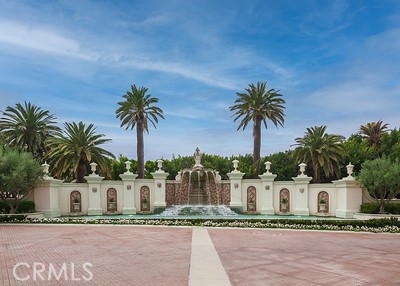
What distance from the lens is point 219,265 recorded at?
33.6 ft

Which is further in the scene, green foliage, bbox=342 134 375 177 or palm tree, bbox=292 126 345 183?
green foliage, bbox=342 134 375 177

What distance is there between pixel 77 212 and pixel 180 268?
22.6 m

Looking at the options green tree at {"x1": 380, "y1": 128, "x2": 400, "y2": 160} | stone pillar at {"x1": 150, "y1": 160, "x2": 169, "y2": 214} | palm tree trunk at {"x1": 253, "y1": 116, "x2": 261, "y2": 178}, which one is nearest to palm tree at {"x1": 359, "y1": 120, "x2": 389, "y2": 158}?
green tree at {"x1": 380, "y1": 128, "x2": 400, "y2": 160}

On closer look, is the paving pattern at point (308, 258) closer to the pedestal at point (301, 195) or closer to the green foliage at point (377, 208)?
the green foliage at point (377, 208)

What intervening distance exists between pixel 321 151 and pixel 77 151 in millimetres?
22734

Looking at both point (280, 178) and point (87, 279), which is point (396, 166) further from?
point (280, 178)

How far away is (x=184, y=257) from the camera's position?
1148 cm

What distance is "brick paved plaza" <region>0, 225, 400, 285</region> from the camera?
891 cm

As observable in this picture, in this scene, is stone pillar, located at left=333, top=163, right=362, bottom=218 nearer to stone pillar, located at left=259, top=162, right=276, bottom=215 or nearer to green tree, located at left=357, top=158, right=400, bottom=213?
green tree, located at left=357, top=158, right=400, bottom=213

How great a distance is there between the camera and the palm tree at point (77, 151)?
32.4 metres

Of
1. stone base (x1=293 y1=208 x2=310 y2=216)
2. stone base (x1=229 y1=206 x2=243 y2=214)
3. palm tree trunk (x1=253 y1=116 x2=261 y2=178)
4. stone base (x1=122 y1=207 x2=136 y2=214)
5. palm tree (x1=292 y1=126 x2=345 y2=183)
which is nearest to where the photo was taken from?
stone base (x1=293 y1=208 x2=310 y2=216)

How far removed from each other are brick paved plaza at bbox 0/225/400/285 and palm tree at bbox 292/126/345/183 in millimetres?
18873

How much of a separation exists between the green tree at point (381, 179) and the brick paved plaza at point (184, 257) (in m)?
7.12

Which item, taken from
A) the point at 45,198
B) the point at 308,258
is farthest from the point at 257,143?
the point at 308,258
